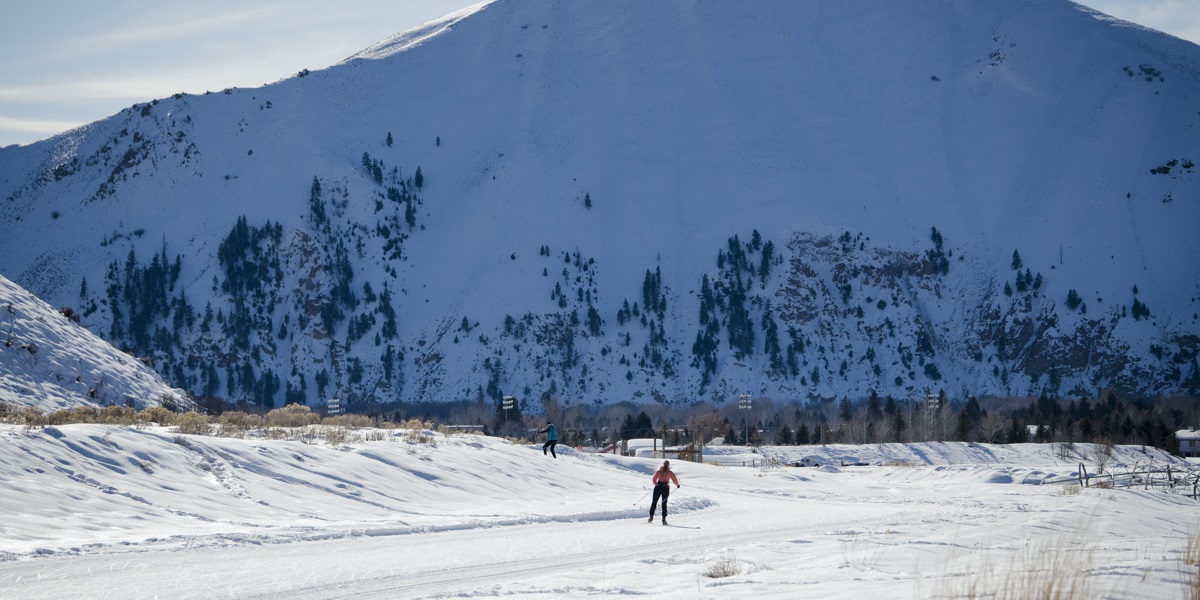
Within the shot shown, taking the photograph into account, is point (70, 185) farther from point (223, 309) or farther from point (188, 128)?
point (223, 309)

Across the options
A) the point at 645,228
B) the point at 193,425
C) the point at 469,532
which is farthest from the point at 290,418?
the point at 645,228

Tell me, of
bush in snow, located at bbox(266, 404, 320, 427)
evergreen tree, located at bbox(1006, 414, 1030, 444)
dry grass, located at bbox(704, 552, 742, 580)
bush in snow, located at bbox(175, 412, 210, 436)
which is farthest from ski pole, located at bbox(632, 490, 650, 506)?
evergreen tree, located at bbox(1006, 414, 1030, 444)

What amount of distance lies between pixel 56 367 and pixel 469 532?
23725 mm

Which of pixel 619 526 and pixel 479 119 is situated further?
pixel 479 119

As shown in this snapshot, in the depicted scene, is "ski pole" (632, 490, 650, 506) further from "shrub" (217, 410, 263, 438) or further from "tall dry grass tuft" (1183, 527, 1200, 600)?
"tall dry grass tuft" (1183, 527, 1200, 600)

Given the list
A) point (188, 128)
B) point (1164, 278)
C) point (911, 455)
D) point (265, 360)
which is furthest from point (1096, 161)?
point (188, 128)

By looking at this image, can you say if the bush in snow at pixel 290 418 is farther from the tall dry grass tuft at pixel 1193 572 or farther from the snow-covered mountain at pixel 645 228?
the snow-covered mountain at pixel 645 228

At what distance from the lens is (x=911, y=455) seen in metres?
75.6

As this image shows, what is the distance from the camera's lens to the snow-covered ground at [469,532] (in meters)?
13.9

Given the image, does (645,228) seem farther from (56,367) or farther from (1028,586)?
(1028,586)

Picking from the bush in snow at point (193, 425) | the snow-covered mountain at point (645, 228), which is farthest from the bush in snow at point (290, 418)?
the snow-covered mountain at point (645, 228)

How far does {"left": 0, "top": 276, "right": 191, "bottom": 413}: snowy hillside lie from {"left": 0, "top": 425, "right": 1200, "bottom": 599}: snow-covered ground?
37.8 ft

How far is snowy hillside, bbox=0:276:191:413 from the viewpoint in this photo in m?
36.9

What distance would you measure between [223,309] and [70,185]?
158 feet
